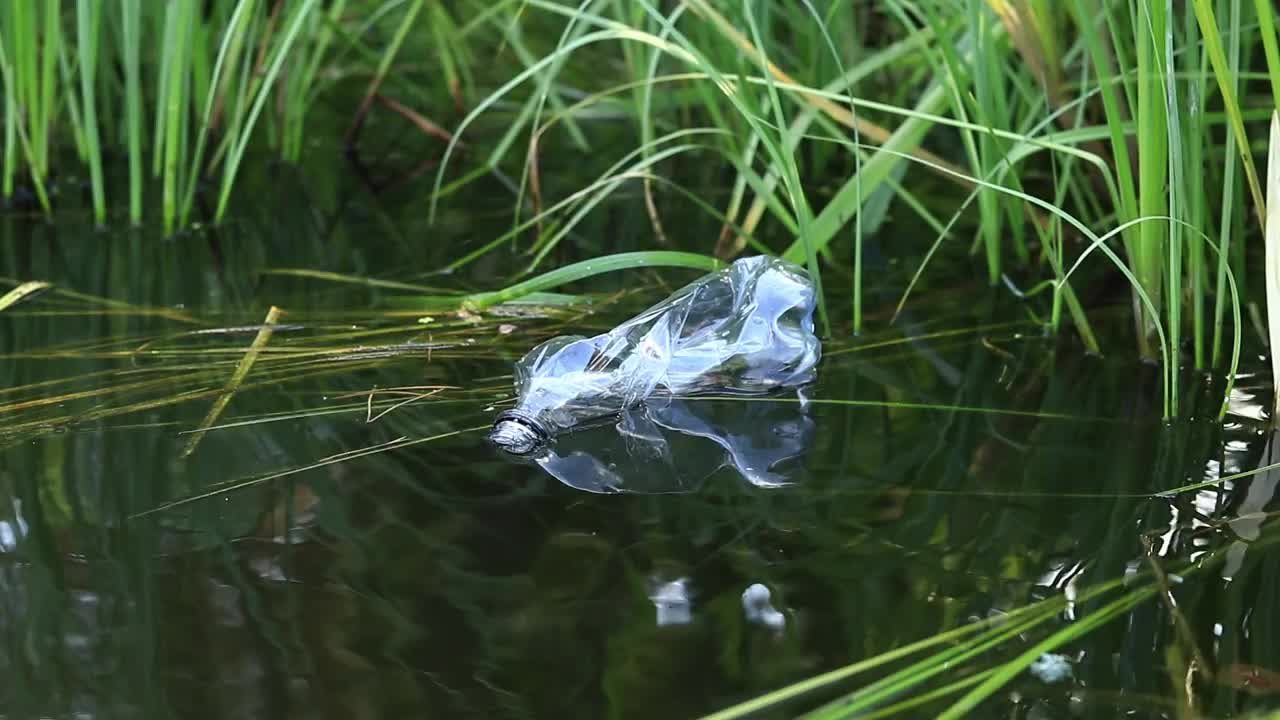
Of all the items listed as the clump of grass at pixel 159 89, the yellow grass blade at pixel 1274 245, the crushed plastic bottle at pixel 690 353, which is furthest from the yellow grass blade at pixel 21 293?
the yellow grass blade at pixel 1274 245

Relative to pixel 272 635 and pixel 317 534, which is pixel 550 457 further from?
pixel 272 635

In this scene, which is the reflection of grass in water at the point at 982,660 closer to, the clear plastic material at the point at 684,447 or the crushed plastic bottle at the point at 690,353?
the clear plastic material at the point at 684,447

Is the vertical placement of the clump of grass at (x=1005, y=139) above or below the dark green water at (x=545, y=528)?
above

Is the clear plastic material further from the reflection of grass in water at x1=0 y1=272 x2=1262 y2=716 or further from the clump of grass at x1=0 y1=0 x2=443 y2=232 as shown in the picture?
the clump of grass at x1=0 y1=0 x2=443 y2=232

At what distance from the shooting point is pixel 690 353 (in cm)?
132

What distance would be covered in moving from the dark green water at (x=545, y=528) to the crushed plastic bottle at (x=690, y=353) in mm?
42

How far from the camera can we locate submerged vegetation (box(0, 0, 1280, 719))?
34.6 inches

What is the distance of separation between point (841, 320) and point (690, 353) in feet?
0.86

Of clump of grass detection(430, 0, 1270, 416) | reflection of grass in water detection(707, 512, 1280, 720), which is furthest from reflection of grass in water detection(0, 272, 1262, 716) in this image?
clump of grass detection(430, 0, 1270, 416)

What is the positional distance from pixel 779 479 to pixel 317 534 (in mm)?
377

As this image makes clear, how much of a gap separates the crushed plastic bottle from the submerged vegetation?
5 cm

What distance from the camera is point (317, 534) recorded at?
0.97 m

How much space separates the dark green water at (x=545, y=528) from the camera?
2.61ft

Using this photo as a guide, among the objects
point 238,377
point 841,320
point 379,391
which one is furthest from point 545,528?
point 841,320
